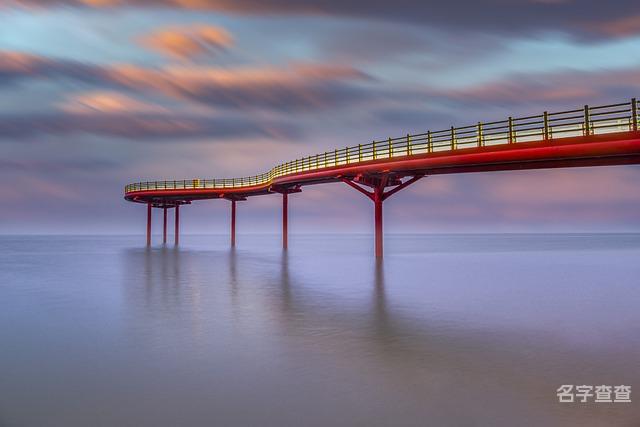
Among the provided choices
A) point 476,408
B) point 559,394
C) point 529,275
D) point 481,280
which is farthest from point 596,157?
point 476,408

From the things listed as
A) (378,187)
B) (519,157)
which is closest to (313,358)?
(519,157)

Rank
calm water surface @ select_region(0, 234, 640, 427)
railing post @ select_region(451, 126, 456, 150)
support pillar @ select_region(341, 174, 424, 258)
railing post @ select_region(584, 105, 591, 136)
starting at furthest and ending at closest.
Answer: support pillar @ select_region(341, 174, 424, 258)
railing post @ select_region(451, 126, 456, 150)
railing post @ select_region(584, 105, 591, 136)
calm water surface @ select_region(0, 234, 640, 427)

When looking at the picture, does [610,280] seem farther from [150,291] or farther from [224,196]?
[224,196]

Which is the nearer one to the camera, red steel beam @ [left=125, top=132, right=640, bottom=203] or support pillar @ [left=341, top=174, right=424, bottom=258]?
red steel beam @ [left=125, top=132, right=640, bottom=203]

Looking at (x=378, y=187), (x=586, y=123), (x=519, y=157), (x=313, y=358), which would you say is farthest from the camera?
(x=378, y=187)

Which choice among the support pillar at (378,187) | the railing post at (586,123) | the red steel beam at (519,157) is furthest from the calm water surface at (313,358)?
the support pillar at (378,187)

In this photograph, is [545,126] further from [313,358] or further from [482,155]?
[313,358]

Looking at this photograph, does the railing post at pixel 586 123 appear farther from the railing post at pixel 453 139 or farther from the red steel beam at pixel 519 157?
the railing post at pixel 453 139

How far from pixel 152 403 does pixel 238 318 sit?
8.25 metres

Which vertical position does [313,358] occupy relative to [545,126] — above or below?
below

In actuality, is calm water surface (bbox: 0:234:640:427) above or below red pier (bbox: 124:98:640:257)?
below

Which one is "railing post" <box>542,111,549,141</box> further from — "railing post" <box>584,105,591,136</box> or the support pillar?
the support pillar

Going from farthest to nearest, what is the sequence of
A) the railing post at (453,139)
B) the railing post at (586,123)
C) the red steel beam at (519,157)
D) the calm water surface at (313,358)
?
the railing post at (453,139) → the red steel beam at (519,157) → the railing post at (586,123) → the calm water surface at (313,358)

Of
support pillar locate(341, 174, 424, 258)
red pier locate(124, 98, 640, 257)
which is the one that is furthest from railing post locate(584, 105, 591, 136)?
support pillar locate(341, 174, 424, 258)
